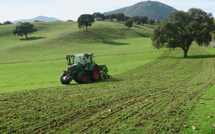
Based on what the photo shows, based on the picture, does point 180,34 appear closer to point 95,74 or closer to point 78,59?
point 95,74

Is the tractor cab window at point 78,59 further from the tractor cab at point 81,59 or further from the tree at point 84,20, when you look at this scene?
the tree at point 84,20

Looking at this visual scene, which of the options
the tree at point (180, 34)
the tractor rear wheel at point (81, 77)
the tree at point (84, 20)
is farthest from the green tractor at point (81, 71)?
the tree at point (84, 20)

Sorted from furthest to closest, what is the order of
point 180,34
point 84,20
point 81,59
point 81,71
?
point 84,20
point 180,34
point 81,59
point 81,71

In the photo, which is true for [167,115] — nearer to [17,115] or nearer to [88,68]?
[17,115]

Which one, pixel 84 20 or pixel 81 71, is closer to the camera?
pixel 81 71

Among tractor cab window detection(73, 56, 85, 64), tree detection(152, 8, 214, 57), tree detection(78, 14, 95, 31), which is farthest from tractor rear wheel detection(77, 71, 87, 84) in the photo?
tree detection(78, 14, 95, 31)

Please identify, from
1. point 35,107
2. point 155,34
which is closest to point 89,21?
point 155,34

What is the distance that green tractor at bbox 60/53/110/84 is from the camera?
819 inches

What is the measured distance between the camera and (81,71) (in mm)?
Answer: 21141

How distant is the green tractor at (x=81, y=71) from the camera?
68.3 feet

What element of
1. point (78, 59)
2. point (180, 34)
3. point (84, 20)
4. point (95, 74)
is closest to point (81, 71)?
point (78, 59)

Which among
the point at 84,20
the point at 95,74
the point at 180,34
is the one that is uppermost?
the point at 84,20

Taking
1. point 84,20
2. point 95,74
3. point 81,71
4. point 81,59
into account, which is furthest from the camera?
point 84,20

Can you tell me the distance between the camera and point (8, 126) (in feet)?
30.4
